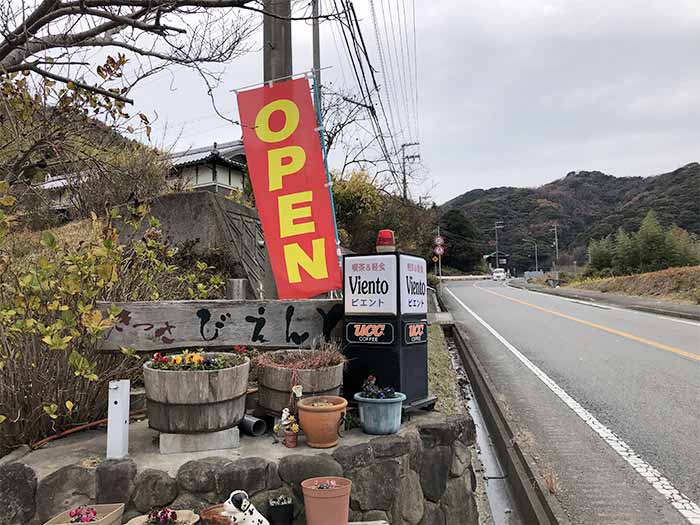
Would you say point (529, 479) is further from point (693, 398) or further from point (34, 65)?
point (34, 65)

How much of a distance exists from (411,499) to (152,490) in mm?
1752

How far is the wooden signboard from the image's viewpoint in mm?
3879

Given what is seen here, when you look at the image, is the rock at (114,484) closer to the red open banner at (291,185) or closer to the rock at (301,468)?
the rock at (301,468)

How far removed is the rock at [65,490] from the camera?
10.1 ft

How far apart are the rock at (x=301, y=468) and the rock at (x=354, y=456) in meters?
0.09

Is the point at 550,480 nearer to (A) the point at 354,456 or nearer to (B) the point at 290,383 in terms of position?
(A) the point at 354,456

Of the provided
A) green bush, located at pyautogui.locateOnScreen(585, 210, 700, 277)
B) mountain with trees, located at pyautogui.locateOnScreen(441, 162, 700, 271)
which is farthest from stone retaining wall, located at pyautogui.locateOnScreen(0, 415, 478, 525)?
mountain with trees, located at pyautogui.locateOnScreen(441, 162, 700, 271)

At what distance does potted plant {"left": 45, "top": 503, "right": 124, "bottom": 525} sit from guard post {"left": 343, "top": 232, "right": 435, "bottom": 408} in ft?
6.27

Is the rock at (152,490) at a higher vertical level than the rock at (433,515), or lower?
higher

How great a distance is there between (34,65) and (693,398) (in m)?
8.41

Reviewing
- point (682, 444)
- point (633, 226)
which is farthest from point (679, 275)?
point (633, 226)

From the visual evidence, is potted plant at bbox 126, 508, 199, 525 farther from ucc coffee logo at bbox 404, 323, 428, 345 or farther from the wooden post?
the wooden post

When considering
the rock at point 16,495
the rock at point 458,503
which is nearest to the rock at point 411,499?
the rock at point 458,503

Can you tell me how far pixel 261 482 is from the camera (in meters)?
3.25
